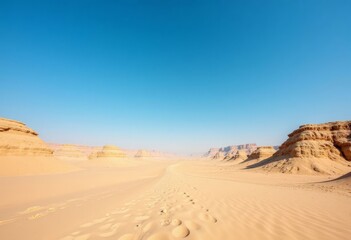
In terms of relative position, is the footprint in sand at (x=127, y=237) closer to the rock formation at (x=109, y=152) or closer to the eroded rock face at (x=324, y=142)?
the eroded rock face at (x=324, y=142)

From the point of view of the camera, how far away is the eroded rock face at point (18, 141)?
16.3m

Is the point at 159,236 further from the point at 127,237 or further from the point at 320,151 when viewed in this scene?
the point at 320,151

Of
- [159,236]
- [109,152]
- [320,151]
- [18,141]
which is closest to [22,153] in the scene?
[18,141]

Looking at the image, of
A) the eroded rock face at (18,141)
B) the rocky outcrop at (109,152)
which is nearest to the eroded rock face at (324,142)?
the eroded rock face at (18,141)

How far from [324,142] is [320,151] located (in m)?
2.75

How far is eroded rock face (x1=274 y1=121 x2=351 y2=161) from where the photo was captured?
25219 mm

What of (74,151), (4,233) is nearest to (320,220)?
(4,233)

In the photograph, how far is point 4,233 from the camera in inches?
131

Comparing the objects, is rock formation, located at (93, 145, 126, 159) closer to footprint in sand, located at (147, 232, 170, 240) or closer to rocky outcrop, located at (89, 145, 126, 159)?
rocky outcrop, located at (89, 145, 126, 159)

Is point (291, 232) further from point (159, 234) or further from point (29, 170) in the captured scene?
point (29, 170)

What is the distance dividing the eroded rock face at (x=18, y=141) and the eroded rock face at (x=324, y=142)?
37617 millimetres

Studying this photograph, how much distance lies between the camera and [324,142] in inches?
1050

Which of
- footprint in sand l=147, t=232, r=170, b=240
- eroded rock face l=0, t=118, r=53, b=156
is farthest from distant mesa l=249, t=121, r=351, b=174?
eroded rock face l=0, t=118, r=53, b=156

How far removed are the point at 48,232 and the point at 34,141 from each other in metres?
22.1
